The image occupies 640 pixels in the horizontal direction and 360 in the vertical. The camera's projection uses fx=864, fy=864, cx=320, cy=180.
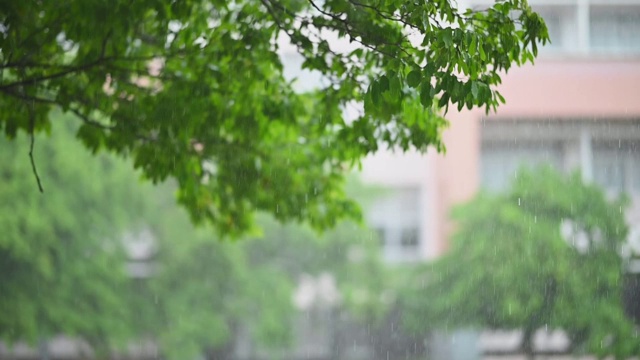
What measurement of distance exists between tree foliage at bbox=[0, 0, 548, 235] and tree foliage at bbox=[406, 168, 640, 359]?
10.9 meters

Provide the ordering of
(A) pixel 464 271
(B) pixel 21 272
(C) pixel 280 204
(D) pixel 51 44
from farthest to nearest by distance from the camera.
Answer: (A) pixel 464 271, (B) pixel 21 272, (C) pixel 280 204, (D) pixel 51 44

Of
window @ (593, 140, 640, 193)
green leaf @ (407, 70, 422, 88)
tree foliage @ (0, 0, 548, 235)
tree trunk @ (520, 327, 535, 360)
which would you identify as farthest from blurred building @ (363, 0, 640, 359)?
green leaf @ (407, 70, 422, 88)

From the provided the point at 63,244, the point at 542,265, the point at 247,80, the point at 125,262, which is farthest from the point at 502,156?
the point at 247,80

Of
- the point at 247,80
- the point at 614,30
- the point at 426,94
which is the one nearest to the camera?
the point at 426,94

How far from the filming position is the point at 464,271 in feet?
59.0

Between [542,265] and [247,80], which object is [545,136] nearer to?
[542,265]

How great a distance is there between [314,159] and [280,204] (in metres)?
0.44

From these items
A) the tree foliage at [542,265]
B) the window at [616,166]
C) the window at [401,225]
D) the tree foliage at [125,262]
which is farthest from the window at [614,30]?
the tree foliage at [125,262]

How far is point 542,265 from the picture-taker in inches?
659

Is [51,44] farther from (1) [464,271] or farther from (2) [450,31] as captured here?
(1) [464,271]

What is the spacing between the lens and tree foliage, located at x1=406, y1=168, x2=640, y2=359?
16.6 m

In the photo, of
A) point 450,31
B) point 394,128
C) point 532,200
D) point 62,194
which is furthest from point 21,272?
point 450,31

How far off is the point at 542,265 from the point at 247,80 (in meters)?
12.3

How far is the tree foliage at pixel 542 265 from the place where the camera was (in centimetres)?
1658
